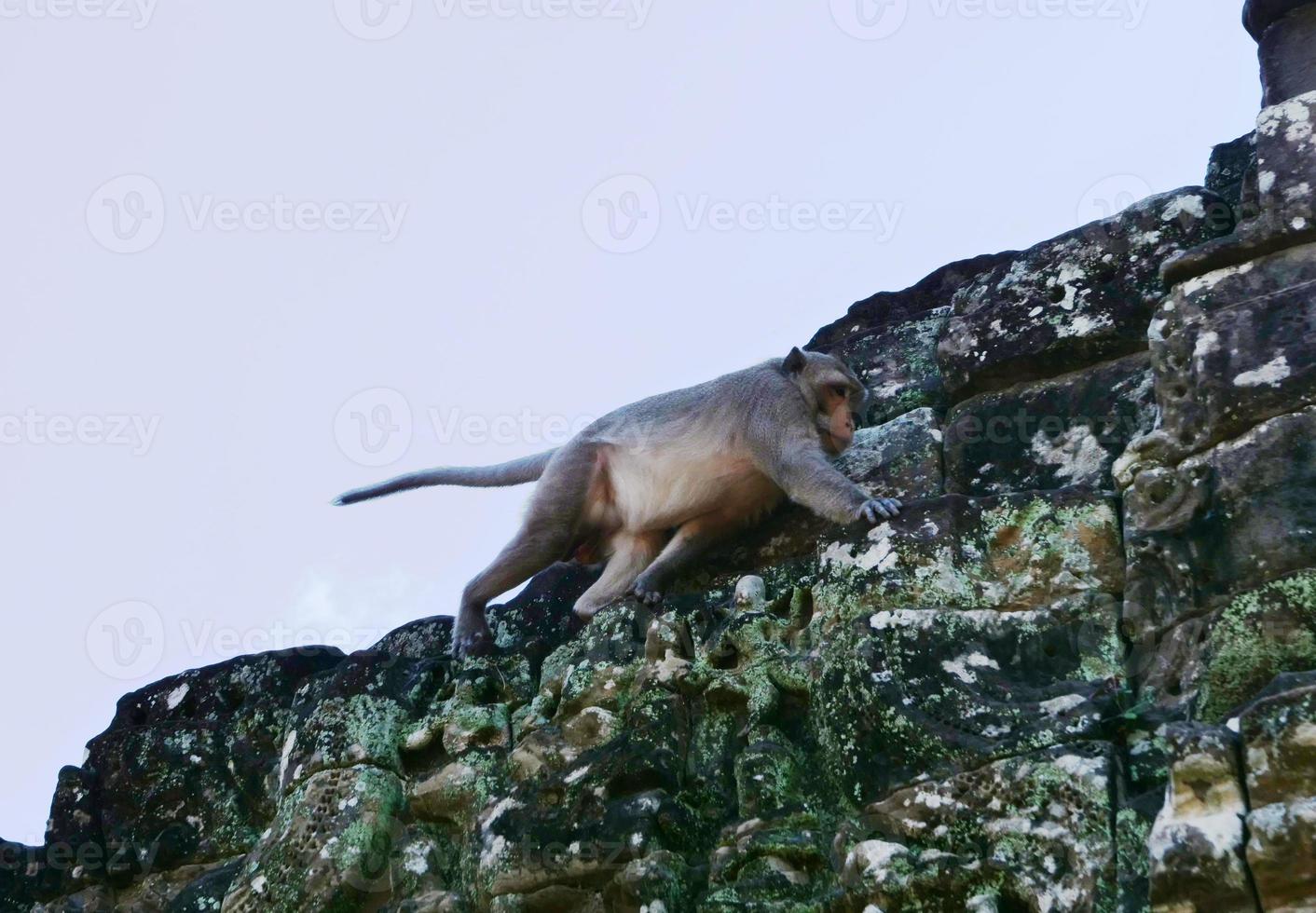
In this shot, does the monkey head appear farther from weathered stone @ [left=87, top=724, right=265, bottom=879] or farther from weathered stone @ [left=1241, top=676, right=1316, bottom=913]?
weathered stone @ [left=1241, top=676, right=1316, bottom=913]

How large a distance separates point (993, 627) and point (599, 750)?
203cm

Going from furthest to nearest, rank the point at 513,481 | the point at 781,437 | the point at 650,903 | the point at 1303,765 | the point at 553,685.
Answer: the point at 513,481
the point at 781,437
the point at 553,685
the point at 650,903
the point at 1303,765

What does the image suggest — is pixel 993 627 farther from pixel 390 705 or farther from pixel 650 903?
pixel 390 705

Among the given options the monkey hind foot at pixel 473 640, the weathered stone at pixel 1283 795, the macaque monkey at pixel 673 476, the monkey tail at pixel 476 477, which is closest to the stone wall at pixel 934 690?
the weathered stone at pixel 1283 795

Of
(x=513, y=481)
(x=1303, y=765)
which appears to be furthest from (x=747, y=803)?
(x=513, y=481)

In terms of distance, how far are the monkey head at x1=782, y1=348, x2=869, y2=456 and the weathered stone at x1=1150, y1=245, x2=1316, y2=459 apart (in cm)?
284

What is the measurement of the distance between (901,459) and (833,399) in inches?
43.4

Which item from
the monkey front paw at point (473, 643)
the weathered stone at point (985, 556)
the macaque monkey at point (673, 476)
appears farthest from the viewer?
the macaque monkey at point (673, 476)

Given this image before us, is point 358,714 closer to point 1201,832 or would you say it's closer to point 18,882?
point 18,882

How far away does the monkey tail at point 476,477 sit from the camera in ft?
42.3

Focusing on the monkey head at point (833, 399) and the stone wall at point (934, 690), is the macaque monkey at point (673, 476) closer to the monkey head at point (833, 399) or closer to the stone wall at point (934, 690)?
the monkey head at point (833, 399)

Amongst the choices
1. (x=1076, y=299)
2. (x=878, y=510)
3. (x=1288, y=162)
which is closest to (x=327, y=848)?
(x=878, y=510)

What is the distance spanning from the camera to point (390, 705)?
994cm

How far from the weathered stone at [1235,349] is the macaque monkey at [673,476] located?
95.6 inches
